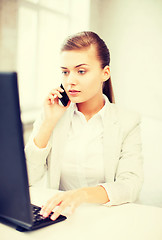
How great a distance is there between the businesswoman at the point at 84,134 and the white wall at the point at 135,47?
2.57 m

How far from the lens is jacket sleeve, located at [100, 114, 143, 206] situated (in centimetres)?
114

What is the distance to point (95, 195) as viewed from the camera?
3.49 feet

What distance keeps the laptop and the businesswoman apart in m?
0.75

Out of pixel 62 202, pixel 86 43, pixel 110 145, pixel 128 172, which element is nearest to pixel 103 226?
pixel 62 202

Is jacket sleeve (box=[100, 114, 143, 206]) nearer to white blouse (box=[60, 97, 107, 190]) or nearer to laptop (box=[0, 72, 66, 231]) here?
white blouse (box=[60, 97, 107, 190])

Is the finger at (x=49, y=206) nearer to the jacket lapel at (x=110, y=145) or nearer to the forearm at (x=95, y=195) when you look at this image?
the forearm at (x=95, y=195)

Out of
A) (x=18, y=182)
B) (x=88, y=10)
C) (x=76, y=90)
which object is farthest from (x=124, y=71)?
(x=18, y=182)

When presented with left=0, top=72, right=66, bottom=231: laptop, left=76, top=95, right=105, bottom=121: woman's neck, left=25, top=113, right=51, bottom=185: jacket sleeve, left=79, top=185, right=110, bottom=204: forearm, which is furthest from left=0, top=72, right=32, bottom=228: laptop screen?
left=76, top=95, right=105, bottom=121: woman's neck

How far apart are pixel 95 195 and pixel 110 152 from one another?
372 mm

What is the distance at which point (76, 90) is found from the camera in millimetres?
1365

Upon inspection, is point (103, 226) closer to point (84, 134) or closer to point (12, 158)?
point (12, 158)

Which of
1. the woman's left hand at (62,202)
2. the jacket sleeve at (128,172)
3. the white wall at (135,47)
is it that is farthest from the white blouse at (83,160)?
the white wall at (135,47)

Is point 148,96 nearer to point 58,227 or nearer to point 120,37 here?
point 120,37

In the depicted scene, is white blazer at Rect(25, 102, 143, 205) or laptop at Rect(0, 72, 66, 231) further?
white blazer at Rect(25, 102, 143, 205)
